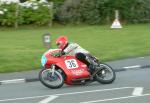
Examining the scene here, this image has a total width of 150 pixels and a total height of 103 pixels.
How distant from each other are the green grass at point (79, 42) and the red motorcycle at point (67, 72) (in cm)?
352

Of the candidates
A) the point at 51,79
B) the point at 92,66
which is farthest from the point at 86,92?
the point at 92,66

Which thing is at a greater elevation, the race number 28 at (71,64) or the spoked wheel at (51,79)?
the race number 28 at (71,64)

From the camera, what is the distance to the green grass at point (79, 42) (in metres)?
20.3

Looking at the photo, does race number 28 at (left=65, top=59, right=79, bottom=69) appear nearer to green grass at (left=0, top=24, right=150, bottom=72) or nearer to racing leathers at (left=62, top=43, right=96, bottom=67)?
racing leathers at (left=62, top=43, right=96, bottom=67)

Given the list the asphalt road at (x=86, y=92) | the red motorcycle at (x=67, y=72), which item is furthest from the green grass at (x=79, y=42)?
the red motorcycle at (x=67, y=72)

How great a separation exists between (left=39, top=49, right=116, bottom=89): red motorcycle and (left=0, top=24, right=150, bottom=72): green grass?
3522mm

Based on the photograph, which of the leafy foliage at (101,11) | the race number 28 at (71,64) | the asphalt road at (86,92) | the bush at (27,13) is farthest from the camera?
the leafy foliage at (101,11)

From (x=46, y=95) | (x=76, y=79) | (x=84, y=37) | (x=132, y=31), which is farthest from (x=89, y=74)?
(x=132, y=31)

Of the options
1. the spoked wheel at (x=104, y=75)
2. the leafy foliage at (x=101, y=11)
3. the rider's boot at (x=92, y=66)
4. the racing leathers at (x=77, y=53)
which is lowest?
the leafy foliage at (x=101, y=11)

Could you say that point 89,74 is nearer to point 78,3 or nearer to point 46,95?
point 46,95

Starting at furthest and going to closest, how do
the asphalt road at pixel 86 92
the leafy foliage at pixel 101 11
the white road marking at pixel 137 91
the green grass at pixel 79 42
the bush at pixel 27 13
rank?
the leafy foliage at pixel 101 11 → the bush at pixel 27 13 → the green grass at pixel 79 42 → the white road marking at pixel 137 91 → the asphalt road at pixel 86 92

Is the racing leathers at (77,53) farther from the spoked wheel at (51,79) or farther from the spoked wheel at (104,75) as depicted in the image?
the spoked wheel at (51,79)

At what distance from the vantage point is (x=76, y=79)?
15.6 meters

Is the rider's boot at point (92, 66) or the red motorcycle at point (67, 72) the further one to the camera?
the rider's boot at point (92, 66)
